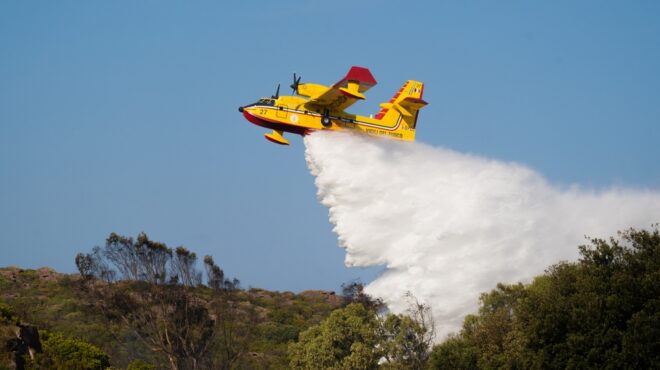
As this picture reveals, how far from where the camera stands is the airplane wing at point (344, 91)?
44.9m

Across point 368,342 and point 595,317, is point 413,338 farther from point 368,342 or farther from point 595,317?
point 595,317

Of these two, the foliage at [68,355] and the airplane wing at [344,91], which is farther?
the airplane wing at [344,91]

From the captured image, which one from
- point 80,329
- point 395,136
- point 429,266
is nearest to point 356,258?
point 429,266

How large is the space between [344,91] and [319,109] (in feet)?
8.27

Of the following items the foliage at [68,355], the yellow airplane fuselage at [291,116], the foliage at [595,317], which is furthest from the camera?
the yellow airplane fuselage at [291,116]

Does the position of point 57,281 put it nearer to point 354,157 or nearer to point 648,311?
point 354,157

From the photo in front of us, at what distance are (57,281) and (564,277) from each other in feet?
227

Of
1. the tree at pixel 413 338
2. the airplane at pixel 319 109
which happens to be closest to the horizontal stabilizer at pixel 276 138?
the airplane at pixel 319 109

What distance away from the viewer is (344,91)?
44.8 m

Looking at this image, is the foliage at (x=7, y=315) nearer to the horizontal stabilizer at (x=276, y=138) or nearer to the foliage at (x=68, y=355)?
the foliage at (x=68, y=355)

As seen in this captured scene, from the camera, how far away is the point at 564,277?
120 ft

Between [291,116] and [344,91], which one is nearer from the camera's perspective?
[344,91]

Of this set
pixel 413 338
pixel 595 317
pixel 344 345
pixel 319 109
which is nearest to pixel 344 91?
pixel 319 109

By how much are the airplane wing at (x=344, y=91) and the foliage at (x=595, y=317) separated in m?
12.1
